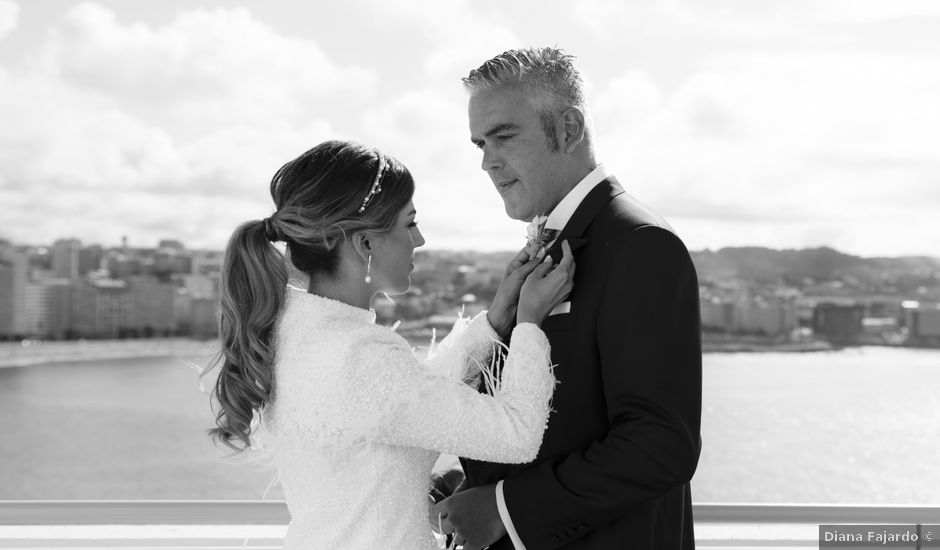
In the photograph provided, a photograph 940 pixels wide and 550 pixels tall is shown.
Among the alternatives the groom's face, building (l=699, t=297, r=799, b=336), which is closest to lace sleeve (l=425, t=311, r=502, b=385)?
the groom's face

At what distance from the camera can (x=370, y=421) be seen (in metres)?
1.46

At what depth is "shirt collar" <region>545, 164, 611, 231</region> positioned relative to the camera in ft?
5.57

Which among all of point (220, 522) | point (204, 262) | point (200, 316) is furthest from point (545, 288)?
point (204, 262)

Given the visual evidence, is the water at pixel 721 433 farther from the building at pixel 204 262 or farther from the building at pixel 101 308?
the building at pixel 204 262

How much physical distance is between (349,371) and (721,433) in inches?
1512

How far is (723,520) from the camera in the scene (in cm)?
253

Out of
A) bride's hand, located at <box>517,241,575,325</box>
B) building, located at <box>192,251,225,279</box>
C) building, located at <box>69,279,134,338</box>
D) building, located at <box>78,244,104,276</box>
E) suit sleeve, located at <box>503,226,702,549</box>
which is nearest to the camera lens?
suit sleeve, located at <box>503,226,702,549</box>

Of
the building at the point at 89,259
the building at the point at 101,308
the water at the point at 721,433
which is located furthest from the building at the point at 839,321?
the building at the point at 89,259

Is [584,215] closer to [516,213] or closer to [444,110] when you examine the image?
[516,213]

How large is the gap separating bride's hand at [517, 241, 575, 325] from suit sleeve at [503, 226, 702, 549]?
0.08 m

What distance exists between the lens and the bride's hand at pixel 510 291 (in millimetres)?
1682

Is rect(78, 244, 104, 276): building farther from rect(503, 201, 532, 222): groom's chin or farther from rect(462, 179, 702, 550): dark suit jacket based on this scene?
rect(462, 179, 702, 550): dark suit jacket

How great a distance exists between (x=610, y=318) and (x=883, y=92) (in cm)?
4900

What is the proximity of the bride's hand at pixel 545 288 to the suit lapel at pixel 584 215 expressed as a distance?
0.03 metres
